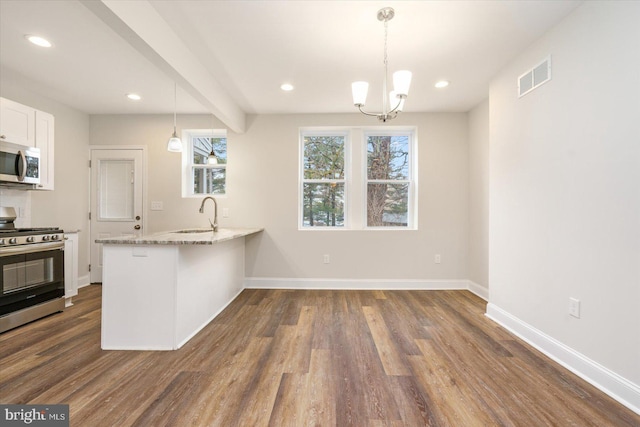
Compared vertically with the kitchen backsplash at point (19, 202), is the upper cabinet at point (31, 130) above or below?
above

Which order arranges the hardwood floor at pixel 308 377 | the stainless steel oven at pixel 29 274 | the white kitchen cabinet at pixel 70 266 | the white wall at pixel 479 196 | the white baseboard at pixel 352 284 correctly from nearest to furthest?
the hardwood floor at pixel 308 377, the stainless steel oven at pixel 29 274, the white kitchen cabinet at pixel 70 266, the white wall at pixel 479 196, the white baseboard at pixel 352 284

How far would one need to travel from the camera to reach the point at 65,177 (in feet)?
12.6

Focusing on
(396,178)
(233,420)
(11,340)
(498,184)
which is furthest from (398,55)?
(11,340)

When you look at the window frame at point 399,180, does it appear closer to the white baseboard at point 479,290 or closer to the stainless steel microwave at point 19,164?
the white baseboard at point 479,290

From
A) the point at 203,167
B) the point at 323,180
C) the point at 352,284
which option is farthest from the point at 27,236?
the point at 352,284

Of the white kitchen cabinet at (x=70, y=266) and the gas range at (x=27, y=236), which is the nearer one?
the gas range at (x=27, y=236)

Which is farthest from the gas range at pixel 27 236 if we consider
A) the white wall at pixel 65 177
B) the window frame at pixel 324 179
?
the window frame at pixel 324 179

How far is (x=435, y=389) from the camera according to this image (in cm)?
174

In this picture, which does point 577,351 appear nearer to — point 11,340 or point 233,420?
point 233,420

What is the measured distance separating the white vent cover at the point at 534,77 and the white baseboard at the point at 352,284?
253cm

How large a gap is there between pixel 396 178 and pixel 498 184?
5.04 feet

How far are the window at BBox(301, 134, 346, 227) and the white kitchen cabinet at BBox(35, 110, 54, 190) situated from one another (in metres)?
3.00

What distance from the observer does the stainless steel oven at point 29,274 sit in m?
2.53

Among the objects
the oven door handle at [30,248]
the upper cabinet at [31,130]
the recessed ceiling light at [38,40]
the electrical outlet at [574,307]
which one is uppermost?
the recessed ceiling light at [38,40]
